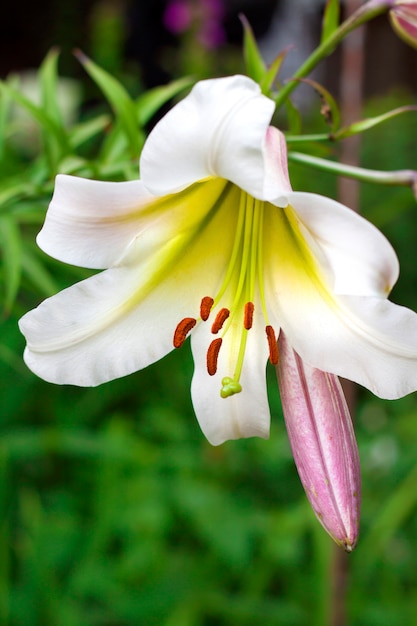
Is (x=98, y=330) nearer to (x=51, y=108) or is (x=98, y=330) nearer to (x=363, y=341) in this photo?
(x=363, y=341)

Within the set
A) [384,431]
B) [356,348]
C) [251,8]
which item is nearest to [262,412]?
[356,348]

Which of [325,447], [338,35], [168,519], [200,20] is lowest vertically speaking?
[168,519]

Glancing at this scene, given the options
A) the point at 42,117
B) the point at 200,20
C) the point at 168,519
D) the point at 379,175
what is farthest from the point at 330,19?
the point at 200,20

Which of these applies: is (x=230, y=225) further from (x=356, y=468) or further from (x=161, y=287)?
(x=356, y=468)

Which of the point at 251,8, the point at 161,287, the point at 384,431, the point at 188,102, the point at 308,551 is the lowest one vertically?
the point at 308,551

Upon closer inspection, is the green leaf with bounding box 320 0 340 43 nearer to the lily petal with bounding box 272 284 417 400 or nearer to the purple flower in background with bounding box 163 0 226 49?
the lily petal with bounding box 272 284 417 400

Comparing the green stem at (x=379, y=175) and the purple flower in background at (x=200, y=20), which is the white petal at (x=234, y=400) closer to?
the green stem at (x=379, y=175)

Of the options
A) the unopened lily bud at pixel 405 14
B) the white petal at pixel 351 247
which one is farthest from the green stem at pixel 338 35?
the white petal at pixel 351 247
